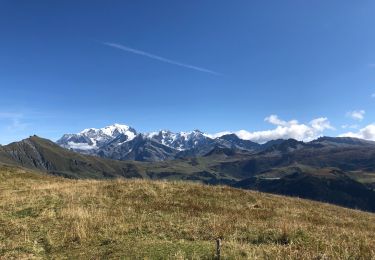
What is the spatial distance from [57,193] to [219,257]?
2179 centimetres

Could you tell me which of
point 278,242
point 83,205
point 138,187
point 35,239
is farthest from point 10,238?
point 138,187

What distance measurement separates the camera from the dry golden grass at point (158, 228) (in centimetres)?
1666

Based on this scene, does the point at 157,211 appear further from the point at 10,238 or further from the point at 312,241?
the point at 312,241

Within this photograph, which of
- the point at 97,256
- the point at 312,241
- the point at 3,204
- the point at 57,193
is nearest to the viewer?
the point at 97,256

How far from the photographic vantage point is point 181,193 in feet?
117

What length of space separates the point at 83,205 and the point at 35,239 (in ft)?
29.0

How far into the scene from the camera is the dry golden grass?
1666 centimetres

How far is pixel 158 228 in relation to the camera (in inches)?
852

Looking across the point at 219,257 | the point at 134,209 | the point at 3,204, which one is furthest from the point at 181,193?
the point at 219,257

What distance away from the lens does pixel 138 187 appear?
120 feet

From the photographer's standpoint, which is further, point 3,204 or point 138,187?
point 138,187

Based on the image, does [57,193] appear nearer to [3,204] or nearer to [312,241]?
[3,204]

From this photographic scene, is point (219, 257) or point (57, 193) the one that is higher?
point (57, 193)

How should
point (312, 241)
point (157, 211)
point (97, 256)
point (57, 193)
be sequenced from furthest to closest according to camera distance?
point (57, 193) < point (157, 211) < point (312, 241) < point (97, 256)
